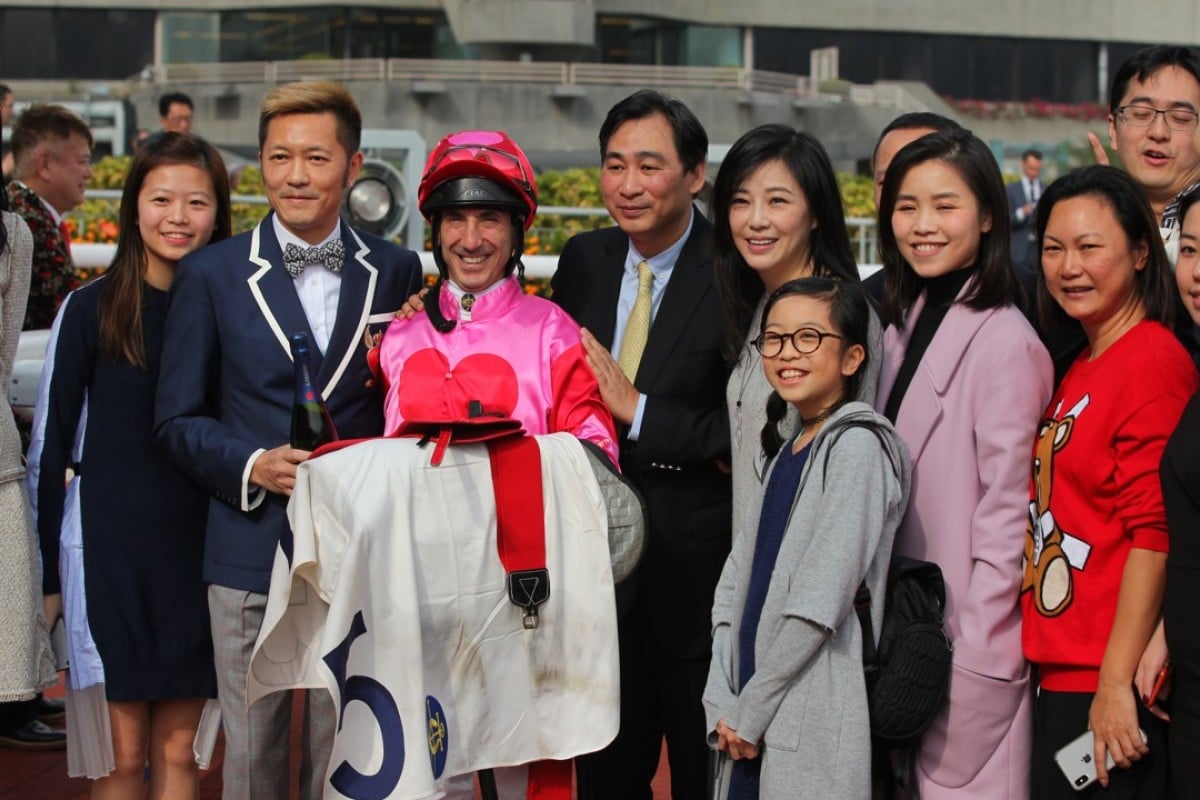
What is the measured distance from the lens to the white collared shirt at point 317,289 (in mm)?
3396

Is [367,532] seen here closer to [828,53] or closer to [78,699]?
[78,699]

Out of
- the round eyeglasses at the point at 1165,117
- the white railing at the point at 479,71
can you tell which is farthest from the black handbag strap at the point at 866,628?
the white railing at the point at 479,71

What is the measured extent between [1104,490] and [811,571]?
2.05 feet

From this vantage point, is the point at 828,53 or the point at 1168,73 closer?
the point at 1168,73

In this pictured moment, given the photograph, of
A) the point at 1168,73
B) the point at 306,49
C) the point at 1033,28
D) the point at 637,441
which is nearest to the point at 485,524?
the point at 637,441

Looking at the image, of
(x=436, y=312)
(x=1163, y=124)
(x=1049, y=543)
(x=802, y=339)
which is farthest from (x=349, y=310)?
(x=1163, y=124)

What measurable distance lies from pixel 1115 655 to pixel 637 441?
1.24 meters

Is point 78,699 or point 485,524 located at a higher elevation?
point 485,524

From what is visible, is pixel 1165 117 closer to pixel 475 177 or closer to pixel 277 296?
pixel 475 177

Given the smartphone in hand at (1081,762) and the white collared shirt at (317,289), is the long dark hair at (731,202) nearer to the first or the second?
the white collared shirt at (317,289)

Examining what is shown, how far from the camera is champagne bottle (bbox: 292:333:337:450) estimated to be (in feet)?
10.6

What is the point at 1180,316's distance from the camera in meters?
3.09

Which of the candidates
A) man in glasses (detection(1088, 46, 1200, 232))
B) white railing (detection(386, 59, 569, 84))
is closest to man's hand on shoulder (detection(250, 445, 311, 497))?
man in glasses (detection(1088, 46, 1200, 232))

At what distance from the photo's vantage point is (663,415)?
343 centimetres
